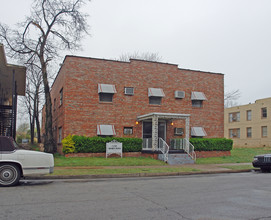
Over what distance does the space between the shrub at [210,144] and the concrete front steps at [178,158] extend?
2.62m

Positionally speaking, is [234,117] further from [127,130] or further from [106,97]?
[106,97]

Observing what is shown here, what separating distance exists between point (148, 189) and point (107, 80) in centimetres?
1399

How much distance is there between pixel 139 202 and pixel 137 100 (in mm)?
16184

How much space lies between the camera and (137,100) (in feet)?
77.3

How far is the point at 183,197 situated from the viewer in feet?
27.3

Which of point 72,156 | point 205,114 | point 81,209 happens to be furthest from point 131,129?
point 81,209

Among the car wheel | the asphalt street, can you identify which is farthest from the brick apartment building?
the asphalt street

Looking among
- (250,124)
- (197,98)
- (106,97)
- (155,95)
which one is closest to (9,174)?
(106,97)

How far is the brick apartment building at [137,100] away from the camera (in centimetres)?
2178

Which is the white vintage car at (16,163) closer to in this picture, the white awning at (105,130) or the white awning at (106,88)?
the white awning at (105,130)

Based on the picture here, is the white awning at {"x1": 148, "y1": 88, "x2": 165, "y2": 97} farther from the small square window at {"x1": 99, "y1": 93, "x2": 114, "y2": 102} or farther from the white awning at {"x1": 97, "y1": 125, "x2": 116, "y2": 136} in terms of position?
the white awning at {"x1": 97, "y1": 125, "x2": 116, "y2": 136}

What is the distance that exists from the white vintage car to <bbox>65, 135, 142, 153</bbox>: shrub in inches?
402

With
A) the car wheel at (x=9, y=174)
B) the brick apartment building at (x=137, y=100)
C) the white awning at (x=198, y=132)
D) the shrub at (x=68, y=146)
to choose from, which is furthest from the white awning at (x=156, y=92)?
the car wheel at (x=9, y=174)

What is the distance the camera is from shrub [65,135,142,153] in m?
20.9
